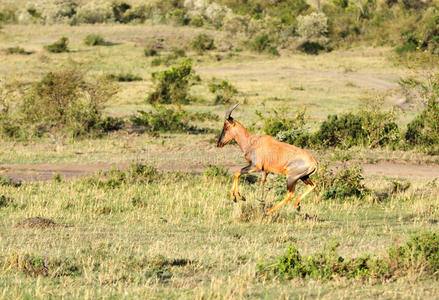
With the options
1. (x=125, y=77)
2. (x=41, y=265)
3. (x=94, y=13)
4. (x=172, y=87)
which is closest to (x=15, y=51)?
(x=125, y=77)

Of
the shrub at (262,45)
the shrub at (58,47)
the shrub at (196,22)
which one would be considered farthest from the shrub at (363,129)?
the shrub at (196,22)

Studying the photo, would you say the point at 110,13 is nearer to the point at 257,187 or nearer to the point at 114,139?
the point at 114,139

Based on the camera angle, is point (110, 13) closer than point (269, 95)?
No

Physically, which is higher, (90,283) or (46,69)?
(90,283)

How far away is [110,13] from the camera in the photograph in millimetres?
79625

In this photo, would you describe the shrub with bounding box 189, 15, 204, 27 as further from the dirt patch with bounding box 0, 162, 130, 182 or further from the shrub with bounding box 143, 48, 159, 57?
the dirt patch with bounding box 0, 162, 130, 182

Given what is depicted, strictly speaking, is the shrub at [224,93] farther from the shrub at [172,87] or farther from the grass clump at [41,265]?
the grass clump at [41,265]

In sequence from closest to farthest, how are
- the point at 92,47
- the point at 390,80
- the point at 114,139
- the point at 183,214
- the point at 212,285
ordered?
the point at 212,285
the point at 183,214
the point at 114,139
the point at 390,80
the point at 92,47

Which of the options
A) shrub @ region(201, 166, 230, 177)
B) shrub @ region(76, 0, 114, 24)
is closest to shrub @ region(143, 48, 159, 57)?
shrub @ region(76, 0, 114, 24)

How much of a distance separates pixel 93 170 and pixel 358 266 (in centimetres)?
987

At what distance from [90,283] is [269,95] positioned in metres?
26.7

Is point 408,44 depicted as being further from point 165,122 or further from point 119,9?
point 119,9

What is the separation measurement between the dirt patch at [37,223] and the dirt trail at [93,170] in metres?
5.05

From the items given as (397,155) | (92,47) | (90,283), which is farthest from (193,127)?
(92,47)
